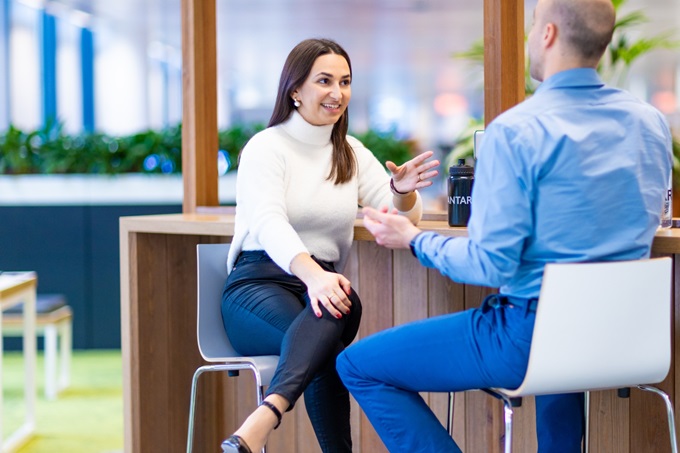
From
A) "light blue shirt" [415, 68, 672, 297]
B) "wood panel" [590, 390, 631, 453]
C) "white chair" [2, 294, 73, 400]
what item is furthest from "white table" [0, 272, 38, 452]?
"light blue shirt" [415, 68, 672, 297]

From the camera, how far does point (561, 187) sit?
161 centimetres

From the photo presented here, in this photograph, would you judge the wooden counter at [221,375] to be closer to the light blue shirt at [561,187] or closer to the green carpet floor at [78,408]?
the light blue shirt at [561,187]

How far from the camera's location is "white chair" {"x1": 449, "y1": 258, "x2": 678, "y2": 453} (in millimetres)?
1591

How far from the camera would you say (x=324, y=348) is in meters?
2.09

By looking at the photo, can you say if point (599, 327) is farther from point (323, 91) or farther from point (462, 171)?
point (323, 91)

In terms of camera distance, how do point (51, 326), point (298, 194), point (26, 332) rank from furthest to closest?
Answer: point (51, 326)
point (26, 332)
point (298, 194)

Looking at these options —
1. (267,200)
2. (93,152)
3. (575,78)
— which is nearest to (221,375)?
(267,200)

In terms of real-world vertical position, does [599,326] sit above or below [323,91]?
below

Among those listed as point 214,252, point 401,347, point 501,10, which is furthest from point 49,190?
point 401,347

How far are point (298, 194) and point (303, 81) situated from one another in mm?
309

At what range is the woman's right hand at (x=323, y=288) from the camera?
83.0 inches

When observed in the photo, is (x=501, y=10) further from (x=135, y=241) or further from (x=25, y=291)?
(x=25, y=291)

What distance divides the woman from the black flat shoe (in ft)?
0.45

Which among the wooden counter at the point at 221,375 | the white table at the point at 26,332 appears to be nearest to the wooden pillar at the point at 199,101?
the wooden counter at the point at 221,375
